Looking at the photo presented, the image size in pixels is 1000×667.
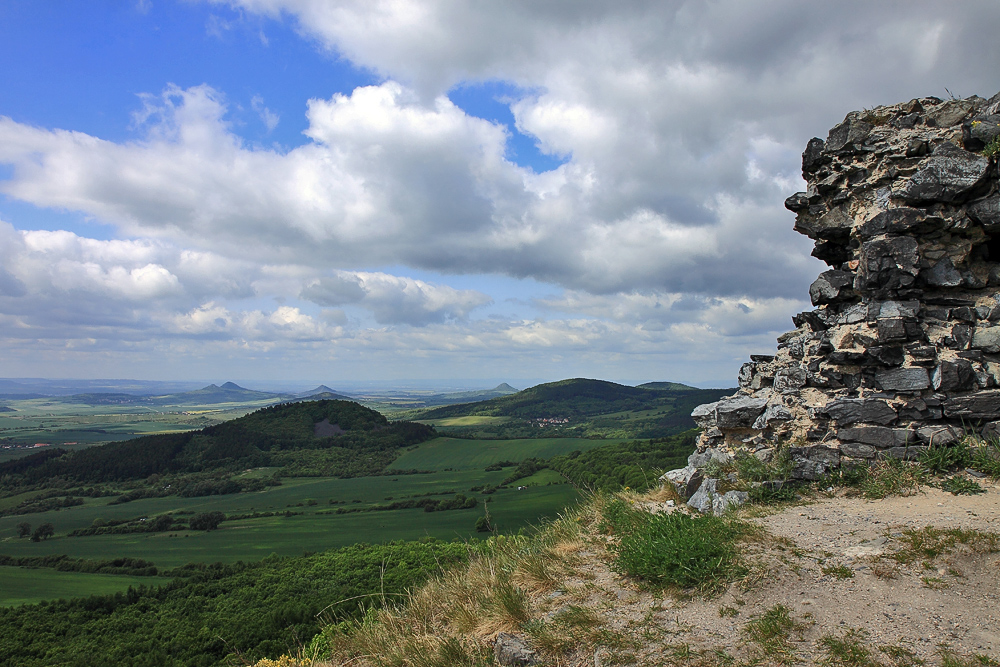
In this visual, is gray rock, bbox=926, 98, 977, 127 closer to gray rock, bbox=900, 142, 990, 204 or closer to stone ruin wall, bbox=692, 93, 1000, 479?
stone ruin wall, bbox=692, 93, 1000, 479

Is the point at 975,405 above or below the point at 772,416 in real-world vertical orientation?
above

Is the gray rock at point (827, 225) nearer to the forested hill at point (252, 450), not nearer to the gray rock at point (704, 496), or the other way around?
the gray rock at point (704, 496)

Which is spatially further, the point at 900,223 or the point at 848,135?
the point at 848,135

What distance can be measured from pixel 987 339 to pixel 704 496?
526 centimetres

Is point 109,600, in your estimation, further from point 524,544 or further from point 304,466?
point 304,466

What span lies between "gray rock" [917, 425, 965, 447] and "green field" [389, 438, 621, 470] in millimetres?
85038

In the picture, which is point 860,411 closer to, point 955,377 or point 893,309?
point 955,377

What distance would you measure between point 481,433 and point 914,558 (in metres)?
142

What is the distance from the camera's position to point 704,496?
7.52 metres

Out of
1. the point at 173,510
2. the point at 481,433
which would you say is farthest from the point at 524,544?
the point at 481,433

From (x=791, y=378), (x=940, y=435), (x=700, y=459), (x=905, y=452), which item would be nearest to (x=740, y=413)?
(x=700, y=459)

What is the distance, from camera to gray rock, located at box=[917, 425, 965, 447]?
7.09 meters

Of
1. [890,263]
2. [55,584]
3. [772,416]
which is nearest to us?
[890,263]

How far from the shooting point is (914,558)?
4738 millimetres
